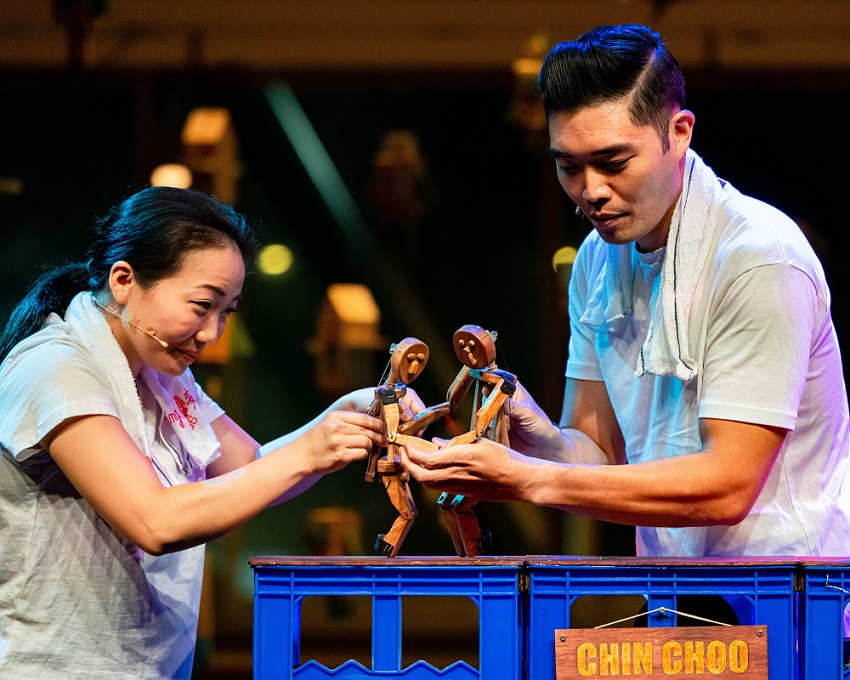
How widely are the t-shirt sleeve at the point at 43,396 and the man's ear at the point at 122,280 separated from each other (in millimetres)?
144

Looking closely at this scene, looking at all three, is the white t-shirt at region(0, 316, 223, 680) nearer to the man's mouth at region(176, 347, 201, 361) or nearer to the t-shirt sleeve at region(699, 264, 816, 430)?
the man's mouth at region(176, 347, 201, 361)

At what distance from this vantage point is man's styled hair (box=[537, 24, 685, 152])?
1473 mm

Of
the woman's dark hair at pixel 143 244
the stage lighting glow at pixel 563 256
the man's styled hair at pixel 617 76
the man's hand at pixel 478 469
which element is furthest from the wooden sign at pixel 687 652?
the stage lighting glow at pixel 563 256

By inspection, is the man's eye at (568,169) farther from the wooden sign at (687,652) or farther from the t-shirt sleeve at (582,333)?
the wooden sign at (687,652)

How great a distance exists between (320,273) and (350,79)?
623 mm

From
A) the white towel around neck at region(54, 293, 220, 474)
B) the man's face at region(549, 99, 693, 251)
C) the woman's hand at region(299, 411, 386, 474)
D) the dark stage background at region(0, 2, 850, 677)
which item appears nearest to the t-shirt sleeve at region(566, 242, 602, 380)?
the man's face at region(549, 99, 693, 251)

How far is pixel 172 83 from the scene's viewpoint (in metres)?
3.21

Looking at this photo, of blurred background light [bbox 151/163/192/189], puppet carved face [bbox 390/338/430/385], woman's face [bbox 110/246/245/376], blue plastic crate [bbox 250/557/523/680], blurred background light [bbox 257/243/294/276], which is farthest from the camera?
blurred background light [bbox 257/243/294/276]

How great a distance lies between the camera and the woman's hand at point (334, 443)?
4.64 feet

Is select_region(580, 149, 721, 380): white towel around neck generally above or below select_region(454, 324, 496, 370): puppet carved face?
above

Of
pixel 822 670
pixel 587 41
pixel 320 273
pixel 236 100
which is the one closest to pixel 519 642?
pixel 822 670

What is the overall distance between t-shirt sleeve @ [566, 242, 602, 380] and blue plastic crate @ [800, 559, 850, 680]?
1.95ft

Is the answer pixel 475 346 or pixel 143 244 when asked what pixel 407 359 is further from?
pixel 143 244

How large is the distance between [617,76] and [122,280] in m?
0.83
